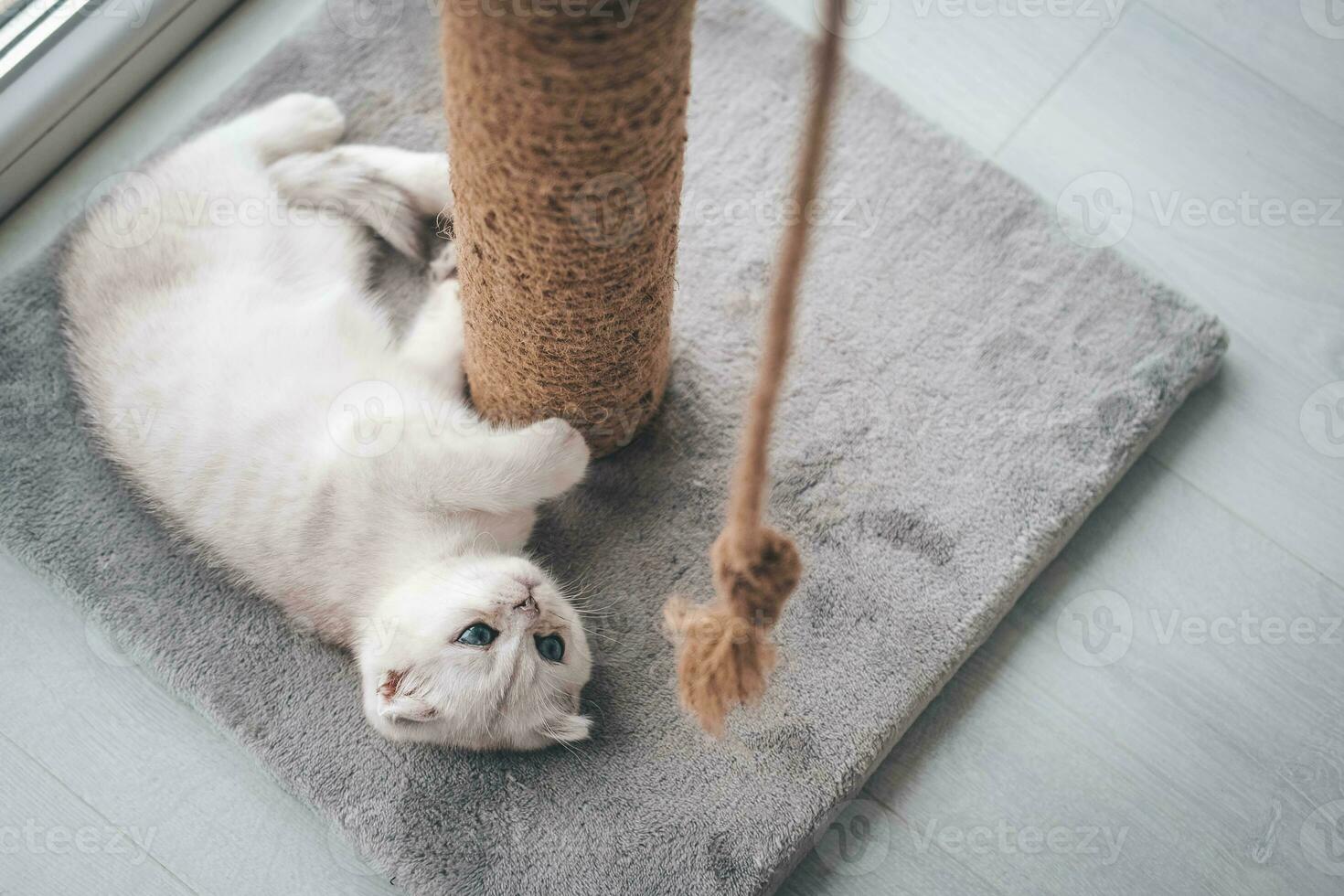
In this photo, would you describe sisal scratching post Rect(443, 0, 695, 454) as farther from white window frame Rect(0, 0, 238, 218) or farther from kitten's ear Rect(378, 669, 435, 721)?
white window frame Rect(0, 0, 238, 218)

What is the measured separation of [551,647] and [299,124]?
90 cm

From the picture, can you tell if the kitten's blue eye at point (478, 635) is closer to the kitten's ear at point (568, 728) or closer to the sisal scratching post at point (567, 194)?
the kitten's ear at point (568, 728)

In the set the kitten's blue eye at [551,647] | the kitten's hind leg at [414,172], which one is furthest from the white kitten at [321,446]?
the kitten's hind leg at [414,172]

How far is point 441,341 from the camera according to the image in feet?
4.94

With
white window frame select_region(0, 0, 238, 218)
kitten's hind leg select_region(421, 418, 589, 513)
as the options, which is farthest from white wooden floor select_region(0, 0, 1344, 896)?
kitten's hind leg select_region(421, 418, 589, 513)

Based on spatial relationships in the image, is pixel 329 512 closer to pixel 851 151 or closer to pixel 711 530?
pixel 711 530

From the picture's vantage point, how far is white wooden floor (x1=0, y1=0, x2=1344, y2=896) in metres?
1.37

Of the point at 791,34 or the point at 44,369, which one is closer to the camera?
the point at 44,369

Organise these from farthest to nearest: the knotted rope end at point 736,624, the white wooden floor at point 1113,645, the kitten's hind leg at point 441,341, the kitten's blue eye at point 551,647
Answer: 1. the kitten's hind leg at point 441,341
2. the white wooden floor at point 1113,645
3. the kitten's blue eye at point 551,647
4. the knotted rope end at point 736,624

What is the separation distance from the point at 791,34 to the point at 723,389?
0.66m

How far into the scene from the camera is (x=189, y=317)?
1.36 m

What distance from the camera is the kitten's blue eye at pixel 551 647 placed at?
4.08ft

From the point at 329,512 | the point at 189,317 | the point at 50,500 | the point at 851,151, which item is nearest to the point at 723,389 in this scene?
the point at 851,151

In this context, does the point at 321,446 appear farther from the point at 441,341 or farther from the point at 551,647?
the point at 551,647
